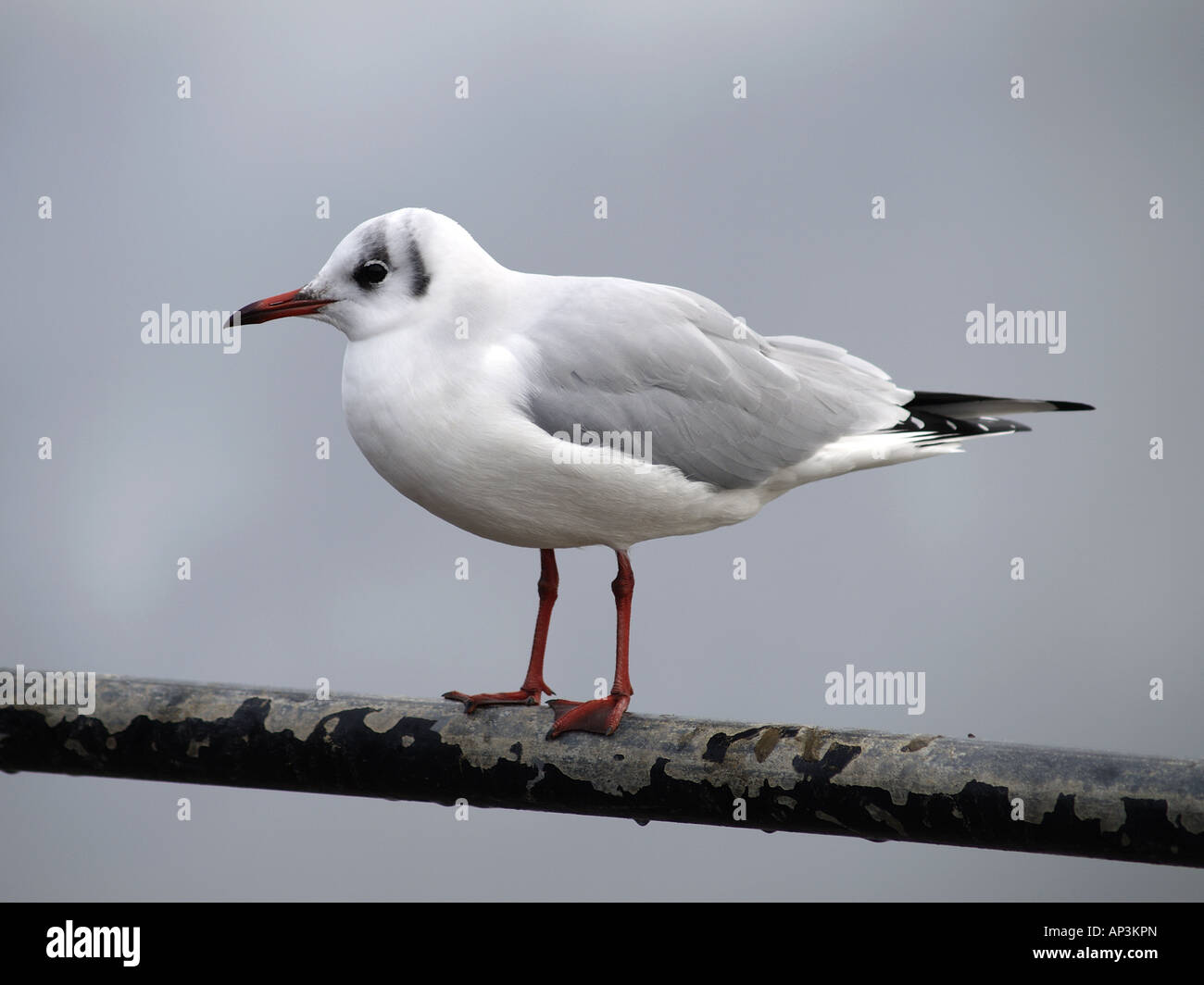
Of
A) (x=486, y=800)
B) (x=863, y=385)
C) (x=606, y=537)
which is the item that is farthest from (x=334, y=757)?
(x=863, y=385)

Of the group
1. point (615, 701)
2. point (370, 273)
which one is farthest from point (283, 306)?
point (615, 701)

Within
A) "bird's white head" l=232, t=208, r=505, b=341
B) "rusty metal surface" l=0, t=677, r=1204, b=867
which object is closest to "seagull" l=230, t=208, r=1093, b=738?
"bird's white head" l=232, t=208, r=505, b=341

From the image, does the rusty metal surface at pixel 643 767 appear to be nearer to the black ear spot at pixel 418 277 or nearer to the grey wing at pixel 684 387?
the grey wing at pixel 684 387

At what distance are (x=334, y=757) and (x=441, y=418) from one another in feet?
2.05

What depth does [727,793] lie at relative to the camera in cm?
212

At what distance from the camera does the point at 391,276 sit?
2285mm

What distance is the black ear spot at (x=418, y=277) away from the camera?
2275mm

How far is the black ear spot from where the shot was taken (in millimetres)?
2275

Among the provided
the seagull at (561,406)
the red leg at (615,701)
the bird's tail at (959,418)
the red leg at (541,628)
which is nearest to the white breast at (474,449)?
the seagull at (561,406)

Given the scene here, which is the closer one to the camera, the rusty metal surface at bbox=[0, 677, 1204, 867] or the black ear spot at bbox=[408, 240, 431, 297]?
the rusty metal surface at bbox=[0, 677, 1204, 867]

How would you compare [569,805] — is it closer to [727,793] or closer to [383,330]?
[727,793]

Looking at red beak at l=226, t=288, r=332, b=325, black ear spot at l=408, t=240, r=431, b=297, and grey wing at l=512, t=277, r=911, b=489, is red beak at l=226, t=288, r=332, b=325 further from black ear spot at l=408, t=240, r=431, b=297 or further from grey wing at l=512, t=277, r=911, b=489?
grey wing at l=512, t=277, r=911, b=489

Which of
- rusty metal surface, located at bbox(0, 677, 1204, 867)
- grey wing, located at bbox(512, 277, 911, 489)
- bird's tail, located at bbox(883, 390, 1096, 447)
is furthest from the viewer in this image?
bird's tail, located at bbox(883, 390, 1096, 447)

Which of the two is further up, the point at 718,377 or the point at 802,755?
the point at 718,377
